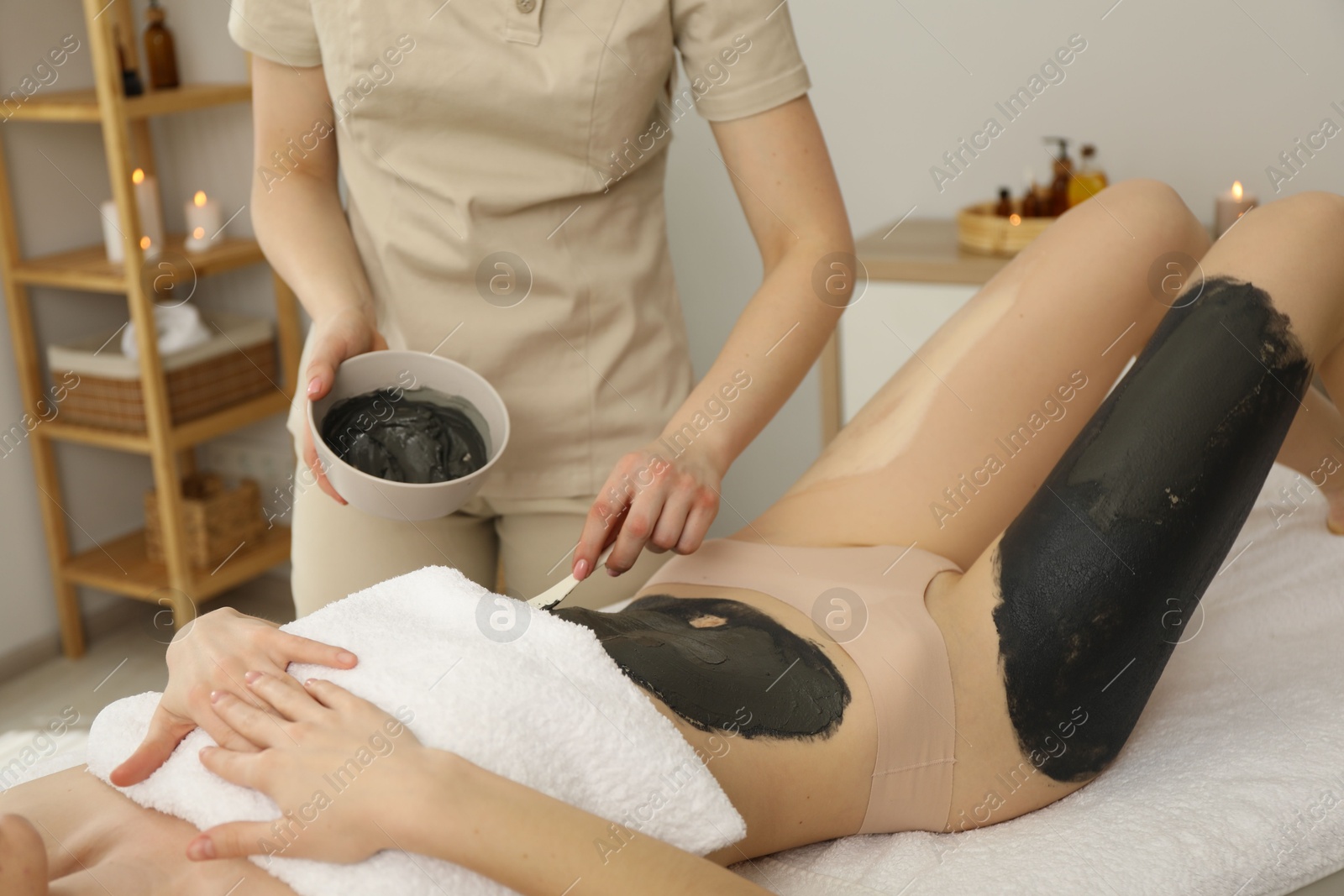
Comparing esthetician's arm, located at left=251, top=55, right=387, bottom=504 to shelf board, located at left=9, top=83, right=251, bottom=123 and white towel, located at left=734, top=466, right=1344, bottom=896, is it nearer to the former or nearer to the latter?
white towel, located at left=734, top=466, right=1344, bottom=896

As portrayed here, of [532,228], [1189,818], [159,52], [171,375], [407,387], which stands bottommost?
[171,375]

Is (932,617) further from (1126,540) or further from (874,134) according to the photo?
(874,134)

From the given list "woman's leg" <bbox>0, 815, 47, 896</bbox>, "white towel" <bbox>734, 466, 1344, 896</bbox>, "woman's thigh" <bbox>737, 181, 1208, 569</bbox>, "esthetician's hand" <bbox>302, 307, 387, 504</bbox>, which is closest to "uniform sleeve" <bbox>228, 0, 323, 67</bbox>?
"esthetician's hand" <bbox>302, 307, 387, 504</bbox>

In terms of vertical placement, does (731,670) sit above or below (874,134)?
below

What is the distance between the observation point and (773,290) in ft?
3.87

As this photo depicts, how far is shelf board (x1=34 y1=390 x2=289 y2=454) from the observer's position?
2453mm

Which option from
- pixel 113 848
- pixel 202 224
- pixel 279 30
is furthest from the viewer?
pixel 202 224

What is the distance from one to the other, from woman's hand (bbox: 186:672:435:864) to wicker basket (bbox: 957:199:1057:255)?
1.58m

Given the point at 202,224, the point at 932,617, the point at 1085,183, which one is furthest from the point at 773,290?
the point at 202,224

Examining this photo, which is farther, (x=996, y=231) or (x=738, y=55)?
(x=996, y=231)

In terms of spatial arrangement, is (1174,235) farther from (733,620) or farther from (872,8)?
(872,8)

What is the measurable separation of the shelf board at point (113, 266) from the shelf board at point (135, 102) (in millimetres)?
295

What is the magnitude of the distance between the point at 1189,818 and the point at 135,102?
228 centimetres

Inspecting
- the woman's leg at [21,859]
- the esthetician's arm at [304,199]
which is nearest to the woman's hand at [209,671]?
the woman's leg at [21,859]
